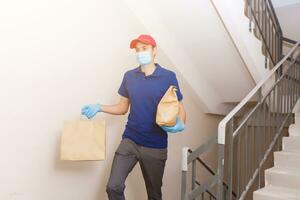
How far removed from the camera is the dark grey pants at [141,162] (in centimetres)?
222

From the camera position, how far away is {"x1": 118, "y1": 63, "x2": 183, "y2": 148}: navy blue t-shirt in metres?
2.31

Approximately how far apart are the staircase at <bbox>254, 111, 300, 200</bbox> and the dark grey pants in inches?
29.3

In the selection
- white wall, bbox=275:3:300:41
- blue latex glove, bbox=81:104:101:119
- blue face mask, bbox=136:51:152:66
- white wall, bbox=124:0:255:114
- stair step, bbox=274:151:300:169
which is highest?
white wall, bbox=275:3:300:41

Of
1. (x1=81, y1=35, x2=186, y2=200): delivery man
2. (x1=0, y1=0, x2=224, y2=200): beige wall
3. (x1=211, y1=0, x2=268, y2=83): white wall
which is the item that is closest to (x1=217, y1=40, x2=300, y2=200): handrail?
(x1=211, y1=0, x2=268, y2=83): white wall

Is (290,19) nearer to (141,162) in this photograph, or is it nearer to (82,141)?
(141,162)

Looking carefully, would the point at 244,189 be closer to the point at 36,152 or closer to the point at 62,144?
the point at 62,144

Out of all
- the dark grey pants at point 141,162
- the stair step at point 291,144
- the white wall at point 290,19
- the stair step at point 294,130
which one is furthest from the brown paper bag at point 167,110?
the white wall at point 290,19

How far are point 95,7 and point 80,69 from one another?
54 centimetres

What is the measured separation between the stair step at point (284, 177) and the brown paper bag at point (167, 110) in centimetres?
102

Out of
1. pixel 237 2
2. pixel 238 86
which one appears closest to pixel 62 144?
pixel 237 2

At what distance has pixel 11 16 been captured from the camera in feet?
7.18

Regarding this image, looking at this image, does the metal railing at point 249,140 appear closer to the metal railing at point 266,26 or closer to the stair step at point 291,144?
the stair step at point 291,144

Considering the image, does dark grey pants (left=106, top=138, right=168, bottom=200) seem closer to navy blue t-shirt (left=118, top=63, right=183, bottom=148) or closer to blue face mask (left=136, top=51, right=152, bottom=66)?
navy blue t-shirt (left=118, top=63, right=183, bottom=148)

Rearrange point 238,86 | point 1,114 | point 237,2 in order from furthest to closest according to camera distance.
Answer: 1. point 238,86
2. point 237,2
3. point 1,114
